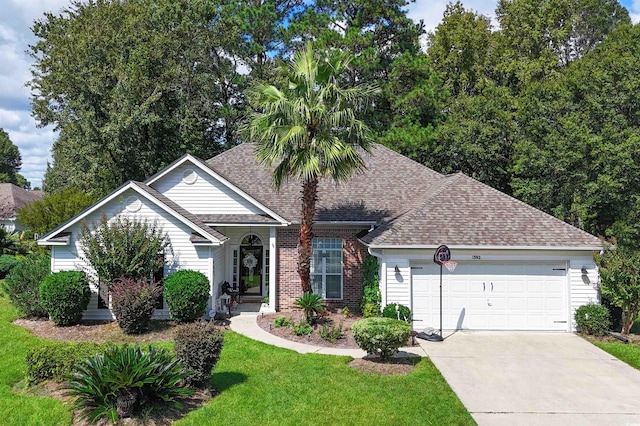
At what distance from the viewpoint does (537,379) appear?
31.0ft

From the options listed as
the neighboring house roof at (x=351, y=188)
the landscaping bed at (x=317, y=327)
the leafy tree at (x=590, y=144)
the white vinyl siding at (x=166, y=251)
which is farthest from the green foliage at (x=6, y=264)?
the leafy tree at (x=590, y=144)

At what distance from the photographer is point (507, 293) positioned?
533 inches

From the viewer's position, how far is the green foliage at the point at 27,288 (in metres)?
14.2

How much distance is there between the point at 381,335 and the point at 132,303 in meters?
7.28

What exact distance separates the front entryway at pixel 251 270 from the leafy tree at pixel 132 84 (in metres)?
14.1

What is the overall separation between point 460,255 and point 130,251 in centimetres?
1032

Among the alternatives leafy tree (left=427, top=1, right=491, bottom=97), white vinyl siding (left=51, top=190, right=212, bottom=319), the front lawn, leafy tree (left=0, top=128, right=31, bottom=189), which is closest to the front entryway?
white vinyl siding (left=51, top=190, right=212, bottom=319)

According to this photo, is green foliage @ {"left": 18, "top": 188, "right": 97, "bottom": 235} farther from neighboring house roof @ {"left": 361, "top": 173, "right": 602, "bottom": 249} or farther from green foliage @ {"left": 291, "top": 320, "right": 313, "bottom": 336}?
neighboring house roof @ {"left": 361, "top": 173, "right": 602, "bottom": 249}

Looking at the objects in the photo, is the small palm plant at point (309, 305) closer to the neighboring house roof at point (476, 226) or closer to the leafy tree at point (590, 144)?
the neighboring house roof at point (476, 226)

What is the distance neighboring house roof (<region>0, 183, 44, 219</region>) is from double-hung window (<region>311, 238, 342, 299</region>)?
3771 cm

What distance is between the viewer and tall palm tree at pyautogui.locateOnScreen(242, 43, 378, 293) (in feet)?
41.8

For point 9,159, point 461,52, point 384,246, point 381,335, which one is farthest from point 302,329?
point 9,159

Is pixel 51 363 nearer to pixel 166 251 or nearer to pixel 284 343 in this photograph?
pixel 284 343

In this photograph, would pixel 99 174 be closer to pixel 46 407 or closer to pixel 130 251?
pixel 130 251
